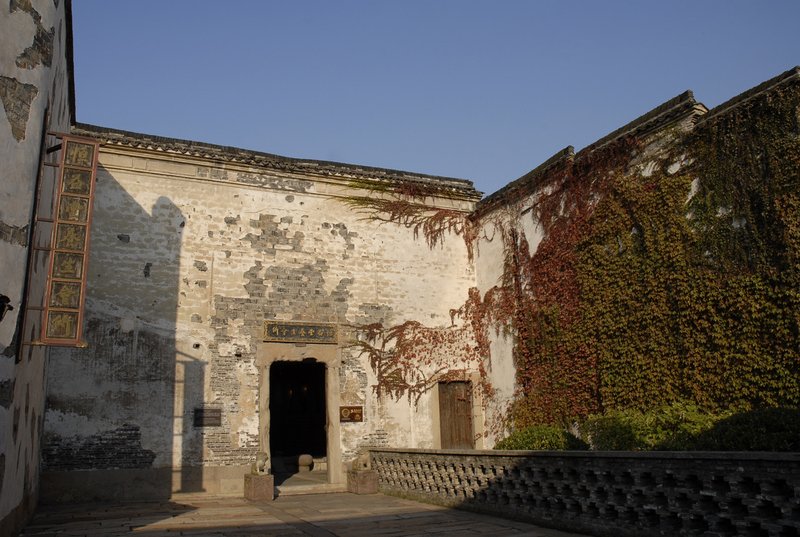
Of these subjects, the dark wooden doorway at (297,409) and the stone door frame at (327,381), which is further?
the dark wooden doorway at (297,409)

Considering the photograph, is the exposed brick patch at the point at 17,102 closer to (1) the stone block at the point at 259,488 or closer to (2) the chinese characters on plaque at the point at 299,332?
(1) the stone block at the point at 259,488

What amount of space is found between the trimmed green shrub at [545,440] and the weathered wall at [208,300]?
380 cm

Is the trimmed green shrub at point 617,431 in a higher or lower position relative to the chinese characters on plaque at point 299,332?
lower

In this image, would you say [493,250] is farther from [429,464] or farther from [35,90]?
[35,90]

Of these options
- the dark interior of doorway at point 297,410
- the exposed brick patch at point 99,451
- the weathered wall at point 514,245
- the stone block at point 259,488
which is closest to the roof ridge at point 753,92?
the weathered wall at point 514,245

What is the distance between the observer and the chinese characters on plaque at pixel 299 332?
11.7 m

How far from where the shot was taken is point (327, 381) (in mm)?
12062

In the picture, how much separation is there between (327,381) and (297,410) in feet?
18.0

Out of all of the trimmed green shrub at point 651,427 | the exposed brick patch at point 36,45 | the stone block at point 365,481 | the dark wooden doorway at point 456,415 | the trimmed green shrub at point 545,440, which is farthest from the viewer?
the dark wooden doorway at point 456,415

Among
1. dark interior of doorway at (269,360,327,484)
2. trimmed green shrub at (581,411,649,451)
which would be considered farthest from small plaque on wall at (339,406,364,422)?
dark interior of doorway at (269,360,327,484)

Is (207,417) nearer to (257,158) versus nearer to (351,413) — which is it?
(351,413)

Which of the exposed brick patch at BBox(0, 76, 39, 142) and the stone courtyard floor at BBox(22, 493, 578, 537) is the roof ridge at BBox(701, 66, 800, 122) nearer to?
the stone courtyard floor at BBox(22, 493, 578, 537)

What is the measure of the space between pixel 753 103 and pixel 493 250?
579cm

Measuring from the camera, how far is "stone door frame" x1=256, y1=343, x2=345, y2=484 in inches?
443
